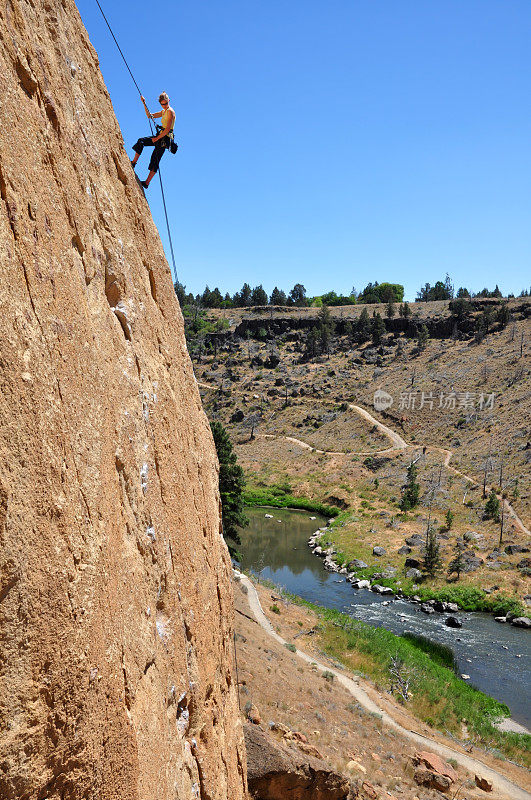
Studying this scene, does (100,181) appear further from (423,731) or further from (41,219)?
(423,731)

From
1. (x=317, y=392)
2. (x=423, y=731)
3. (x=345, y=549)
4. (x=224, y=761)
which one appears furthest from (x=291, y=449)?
(x=224, y=761)

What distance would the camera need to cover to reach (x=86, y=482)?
14.5ft

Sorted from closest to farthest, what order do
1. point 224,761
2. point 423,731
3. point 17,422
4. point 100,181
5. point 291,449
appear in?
point 17,422, point 100,181, point 224,761, point 423,731, point 291,449

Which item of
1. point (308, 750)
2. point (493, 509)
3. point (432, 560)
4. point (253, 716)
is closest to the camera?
point (308, 750)

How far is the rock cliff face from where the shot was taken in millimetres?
3600

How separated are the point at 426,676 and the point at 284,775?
797 inches

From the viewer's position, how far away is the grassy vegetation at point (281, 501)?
64188 millimetres

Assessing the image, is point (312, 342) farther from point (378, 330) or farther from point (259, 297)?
point (259, 297)

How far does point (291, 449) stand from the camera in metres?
81.6

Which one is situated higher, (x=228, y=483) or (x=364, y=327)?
(x=364, y=327)

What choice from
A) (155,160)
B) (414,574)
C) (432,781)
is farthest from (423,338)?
(155,160)

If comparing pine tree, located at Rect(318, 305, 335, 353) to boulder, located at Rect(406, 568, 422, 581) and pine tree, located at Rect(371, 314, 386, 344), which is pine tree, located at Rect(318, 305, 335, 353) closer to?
pine tree, located at Rect(371, 314, 386, 344)

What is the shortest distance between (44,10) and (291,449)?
7738cm

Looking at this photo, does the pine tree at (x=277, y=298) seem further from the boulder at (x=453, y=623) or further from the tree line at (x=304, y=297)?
the boulder at (x=453, y=623)
